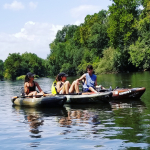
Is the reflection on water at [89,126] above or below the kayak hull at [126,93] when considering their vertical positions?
below

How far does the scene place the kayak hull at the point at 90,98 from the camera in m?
12.5

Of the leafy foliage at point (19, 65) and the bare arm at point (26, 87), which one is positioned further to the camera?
the leafy foliage at point (19, 65)

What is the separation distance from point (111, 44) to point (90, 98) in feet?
134

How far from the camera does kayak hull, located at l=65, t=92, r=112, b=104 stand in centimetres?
1254

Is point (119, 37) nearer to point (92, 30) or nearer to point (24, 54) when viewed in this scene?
point (92, 30)

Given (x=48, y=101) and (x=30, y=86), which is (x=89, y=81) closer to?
(x=48, y=101)

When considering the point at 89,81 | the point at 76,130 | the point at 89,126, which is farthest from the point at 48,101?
the point at 76,130

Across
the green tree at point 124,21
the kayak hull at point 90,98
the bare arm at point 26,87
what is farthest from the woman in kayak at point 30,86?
the green tree at point 124,21

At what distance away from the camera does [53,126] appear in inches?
328

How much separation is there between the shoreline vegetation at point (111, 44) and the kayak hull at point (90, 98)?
30.4 meters

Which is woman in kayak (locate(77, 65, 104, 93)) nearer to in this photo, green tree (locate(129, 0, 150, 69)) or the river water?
the river water

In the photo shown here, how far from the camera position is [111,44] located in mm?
52750

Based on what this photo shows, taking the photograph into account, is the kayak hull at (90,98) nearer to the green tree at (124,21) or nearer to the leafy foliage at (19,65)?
the green tree at (124,21)

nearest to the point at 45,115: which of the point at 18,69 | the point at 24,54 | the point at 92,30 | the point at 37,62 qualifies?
the point at 92,30
